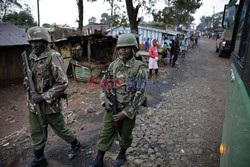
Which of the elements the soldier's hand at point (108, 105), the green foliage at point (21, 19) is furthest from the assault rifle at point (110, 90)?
the green foliage at point (21, 19)

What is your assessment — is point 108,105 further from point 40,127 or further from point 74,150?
point 74,150

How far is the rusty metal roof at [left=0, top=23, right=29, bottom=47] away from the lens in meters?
8.44

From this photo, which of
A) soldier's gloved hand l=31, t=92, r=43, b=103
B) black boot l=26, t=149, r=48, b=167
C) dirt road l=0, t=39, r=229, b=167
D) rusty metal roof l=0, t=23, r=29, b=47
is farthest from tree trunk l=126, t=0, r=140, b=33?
black boot l=26, t=149, r=48, b=167

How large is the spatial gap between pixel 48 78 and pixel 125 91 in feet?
3.26

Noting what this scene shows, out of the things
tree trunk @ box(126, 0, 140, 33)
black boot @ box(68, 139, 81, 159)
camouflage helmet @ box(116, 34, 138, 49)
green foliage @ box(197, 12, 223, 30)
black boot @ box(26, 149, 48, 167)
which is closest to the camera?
camouflage helmet @ box(116, 34, 138, 49)

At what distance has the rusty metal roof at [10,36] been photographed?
8438 millimetres

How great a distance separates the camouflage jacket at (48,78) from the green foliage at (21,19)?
27.8m

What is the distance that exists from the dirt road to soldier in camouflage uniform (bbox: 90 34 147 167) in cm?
64

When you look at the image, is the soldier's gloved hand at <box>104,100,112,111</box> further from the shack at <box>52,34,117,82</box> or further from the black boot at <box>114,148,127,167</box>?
the shack at <box>52,34,117,82</box>

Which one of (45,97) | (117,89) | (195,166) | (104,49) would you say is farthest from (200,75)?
(45,97)

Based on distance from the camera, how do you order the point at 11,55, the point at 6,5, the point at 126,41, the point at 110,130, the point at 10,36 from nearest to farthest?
the point at 126,41 → the point at 110,130 → the point at 10,36 → the point at 11,55 → the point at 6,5

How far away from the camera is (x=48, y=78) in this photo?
230cm

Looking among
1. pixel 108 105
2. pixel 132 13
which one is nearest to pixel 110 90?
pixel 108 105

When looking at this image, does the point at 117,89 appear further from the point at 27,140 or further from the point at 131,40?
the point at 27,140
